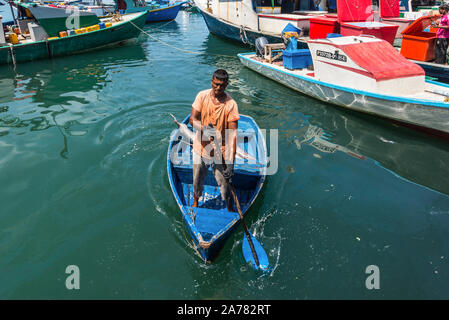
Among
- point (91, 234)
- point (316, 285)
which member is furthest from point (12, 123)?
point (316, 285)

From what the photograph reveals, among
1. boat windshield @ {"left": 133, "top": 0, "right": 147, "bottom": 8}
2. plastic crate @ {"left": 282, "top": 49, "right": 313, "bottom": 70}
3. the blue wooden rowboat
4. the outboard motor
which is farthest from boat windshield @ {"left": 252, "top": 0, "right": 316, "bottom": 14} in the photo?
boat windshield @ {"left": 133, "top": 0, "right": 147, "bottom": 8}

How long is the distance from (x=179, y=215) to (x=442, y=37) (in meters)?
10.5

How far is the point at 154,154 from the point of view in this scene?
7156 millimetres

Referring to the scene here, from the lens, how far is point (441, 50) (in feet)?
32.4

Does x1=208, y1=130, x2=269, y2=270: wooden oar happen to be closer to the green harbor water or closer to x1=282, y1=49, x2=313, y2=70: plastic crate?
the green harbor water

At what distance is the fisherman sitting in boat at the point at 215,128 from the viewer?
409 centimetres

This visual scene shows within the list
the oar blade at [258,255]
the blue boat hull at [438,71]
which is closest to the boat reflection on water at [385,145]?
the blue boat hull at [438,71]

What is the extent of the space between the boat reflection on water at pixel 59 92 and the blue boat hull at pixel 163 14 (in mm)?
17905

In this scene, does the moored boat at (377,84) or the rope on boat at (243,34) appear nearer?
the moored boat at (377,84)

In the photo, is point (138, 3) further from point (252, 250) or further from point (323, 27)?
point (252, 250)

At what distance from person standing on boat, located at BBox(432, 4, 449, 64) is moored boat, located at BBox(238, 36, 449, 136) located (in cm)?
196

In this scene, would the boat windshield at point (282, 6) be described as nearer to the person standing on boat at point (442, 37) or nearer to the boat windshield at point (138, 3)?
the person standing on boat at point (442, 37)

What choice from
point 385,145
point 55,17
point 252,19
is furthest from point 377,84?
point 55,17
